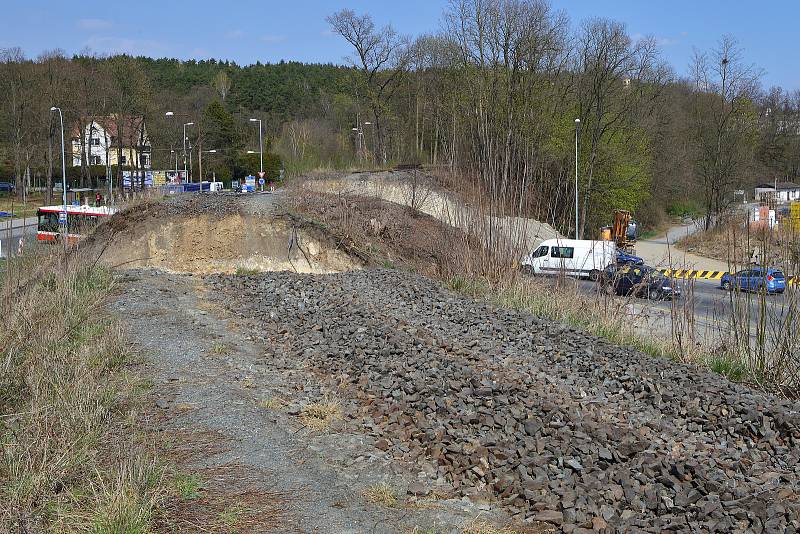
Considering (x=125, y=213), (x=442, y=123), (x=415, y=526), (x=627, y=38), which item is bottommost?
(x=415, y=526)

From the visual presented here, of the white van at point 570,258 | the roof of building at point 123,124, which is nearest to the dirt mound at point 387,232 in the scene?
the white van at point 570,258

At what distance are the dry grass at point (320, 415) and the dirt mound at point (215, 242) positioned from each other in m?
13.9

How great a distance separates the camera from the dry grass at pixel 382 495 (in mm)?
5762

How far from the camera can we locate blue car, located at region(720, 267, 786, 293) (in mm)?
9875

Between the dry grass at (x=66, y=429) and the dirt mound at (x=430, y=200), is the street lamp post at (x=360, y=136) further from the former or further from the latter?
the dry grass at (x=66, y=429)

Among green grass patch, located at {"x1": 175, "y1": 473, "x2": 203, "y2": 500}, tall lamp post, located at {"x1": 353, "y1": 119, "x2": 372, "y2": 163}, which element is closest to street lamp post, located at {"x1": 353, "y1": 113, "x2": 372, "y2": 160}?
tall lamp post, located at {"x1": 353, "y1": 119, "x2": 372, "y2": 163}

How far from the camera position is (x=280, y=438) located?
7117 mm

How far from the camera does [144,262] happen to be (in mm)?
21953

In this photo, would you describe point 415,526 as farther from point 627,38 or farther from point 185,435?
point 627,38

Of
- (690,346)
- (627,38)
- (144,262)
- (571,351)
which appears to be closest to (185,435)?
(571,351)

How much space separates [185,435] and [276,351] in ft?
14.5

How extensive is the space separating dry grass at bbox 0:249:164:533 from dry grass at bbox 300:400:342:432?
1681 mm

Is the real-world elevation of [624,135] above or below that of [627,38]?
below

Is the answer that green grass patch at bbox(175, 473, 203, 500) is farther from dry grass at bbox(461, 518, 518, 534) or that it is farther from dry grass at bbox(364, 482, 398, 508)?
dry grass at bbox(461, 518, 518, 534)
